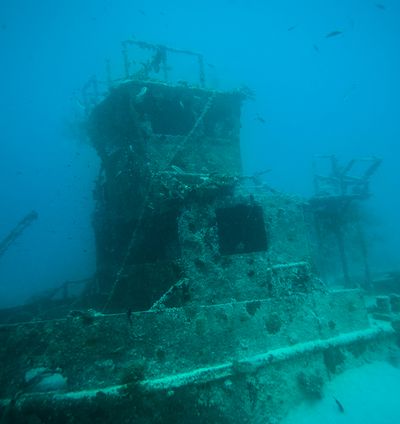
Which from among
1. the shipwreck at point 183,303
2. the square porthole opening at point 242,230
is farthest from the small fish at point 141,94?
the square porthole opening at point 242,230

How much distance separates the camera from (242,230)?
9.62 m

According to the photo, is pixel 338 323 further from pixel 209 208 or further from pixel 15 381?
pixel 15 381

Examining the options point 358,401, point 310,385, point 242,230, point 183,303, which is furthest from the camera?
point 242,230

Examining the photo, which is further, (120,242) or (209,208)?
(120,242)

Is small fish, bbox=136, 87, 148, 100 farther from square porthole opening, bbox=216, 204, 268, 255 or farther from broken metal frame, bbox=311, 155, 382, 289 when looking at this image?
broken metal frame, bbox=311, 155, 382, 289

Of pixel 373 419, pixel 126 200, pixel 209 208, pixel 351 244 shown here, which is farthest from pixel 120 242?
pixel 351 244

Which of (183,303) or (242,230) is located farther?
→ (242,230)

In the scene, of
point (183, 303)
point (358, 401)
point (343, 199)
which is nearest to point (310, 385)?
point (358, 401)

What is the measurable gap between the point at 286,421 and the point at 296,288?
3.21 metres

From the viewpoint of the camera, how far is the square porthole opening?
30.5 feet

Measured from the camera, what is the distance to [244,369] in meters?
6.13

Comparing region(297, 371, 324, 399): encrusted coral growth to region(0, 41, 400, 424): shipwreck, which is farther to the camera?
region(297, 371, 324, 399): encrusted coral growth

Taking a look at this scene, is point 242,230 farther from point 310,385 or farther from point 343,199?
point 343,199

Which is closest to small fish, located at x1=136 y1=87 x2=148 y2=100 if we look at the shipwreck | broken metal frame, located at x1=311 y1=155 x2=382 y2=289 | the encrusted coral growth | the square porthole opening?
the shipwreck
